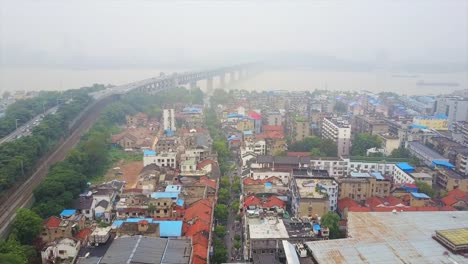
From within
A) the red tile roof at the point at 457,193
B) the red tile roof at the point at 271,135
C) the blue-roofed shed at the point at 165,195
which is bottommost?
the red tile roof at the point at 457,193

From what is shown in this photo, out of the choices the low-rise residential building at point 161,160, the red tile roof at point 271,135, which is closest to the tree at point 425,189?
the red tile roof at point 271,135

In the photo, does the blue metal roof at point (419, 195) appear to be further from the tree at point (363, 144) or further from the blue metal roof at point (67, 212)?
the blue metal roof at point (67, 212)

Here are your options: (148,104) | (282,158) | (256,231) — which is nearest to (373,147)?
(282,158)

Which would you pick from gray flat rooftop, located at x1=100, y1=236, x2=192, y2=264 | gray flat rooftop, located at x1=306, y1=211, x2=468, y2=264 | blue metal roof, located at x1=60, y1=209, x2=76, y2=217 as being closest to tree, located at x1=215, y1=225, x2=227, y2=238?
gray flat rooftop, located at x1=100, y1=236, x2=192, y2=264

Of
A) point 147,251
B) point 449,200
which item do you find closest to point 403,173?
point 449,200

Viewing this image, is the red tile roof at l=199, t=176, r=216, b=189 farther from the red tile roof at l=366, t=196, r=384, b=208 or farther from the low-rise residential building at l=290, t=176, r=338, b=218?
the red tile roof at l=366, t=196, r=384, b=208
